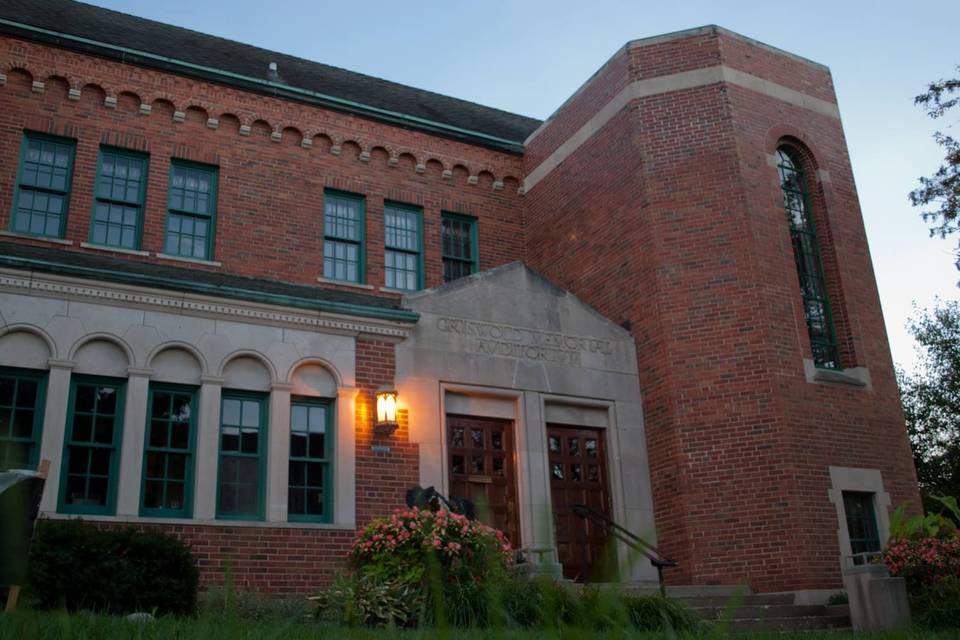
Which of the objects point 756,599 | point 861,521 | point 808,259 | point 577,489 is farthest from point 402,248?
point 861,521

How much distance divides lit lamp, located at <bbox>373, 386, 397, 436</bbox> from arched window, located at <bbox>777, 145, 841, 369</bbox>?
7639mm

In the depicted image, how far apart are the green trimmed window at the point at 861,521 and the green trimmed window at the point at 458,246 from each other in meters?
8.55

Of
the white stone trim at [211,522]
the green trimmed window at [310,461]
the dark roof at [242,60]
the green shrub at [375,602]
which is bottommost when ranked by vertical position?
the green shrub at [375,602]

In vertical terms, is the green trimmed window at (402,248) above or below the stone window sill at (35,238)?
above

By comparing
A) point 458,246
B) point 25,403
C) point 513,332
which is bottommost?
point 25,403

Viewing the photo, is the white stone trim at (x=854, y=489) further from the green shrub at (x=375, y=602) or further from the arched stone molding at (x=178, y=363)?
the arched stone molding at (x=178, y=363)

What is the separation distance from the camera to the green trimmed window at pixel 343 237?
694 inches

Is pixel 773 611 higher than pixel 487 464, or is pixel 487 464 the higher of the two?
pixel 487 464

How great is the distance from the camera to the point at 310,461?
13.1 metres

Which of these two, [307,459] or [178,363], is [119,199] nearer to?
[178,363]

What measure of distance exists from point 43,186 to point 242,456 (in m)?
6.46

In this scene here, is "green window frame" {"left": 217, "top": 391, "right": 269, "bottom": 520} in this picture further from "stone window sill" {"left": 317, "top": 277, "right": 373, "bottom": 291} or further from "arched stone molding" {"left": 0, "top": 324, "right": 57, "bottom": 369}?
"stone window sill" {"left": 317, "top": 277, "right": 373, "bottom": 291}

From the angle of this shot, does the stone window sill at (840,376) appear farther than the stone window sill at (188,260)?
No

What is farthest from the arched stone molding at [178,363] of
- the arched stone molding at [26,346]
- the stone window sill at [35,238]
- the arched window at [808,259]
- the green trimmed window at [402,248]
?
the arched window at [808,259]
